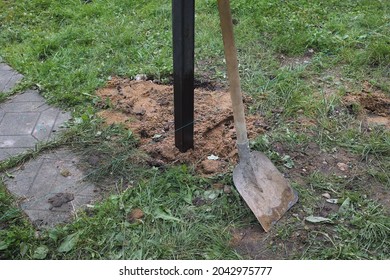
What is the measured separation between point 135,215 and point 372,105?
6.92 ft

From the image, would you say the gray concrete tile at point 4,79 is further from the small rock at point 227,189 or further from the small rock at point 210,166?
the small rock at point 227,189

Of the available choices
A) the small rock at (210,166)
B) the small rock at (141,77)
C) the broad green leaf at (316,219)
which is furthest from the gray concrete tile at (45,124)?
the broad green leaf at (316,219)

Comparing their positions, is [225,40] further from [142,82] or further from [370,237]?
[142,82]

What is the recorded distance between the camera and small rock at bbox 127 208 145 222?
2.43 metres

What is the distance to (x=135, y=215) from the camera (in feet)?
8.04

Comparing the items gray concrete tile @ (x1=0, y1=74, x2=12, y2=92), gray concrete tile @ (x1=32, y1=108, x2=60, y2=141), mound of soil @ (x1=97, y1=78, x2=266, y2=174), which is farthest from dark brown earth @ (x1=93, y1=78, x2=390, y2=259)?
gray concrete tile @ (x1=0, y1=74, x2=12, y2=92)

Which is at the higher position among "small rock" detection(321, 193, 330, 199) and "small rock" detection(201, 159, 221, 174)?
"small rock" detection(201, 159, 221, 174)

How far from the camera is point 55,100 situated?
11.6ft

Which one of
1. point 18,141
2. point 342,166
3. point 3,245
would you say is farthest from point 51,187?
point 342,166

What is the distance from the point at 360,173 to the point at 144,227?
55.6 inches

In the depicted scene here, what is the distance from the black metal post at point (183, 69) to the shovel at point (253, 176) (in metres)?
0.27

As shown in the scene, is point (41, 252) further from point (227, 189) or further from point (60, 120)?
point (60, 120)

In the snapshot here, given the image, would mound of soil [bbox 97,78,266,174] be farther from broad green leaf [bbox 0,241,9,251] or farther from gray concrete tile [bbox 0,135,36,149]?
broad green leaf [bbox 0,241,9,251]

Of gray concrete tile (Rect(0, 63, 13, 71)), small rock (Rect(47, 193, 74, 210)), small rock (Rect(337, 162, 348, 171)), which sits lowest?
small rock (Rect(337, 162, 348, 171))
